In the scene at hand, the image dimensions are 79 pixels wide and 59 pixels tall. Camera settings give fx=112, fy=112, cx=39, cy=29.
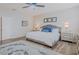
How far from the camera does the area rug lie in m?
2.12

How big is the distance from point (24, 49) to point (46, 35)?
1.63 ft

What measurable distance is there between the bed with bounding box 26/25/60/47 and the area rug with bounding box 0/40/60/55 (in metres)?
0.11

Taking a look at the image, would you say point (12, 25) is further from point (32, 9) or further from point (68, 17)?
point (68, 17)

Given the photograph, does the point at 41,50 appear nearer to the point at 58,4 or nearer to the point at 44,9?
the point at 44,9

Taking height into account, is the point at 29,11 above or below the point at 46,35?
above

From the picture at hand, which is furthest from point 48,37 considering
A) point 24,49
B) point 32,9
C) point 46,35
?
point 32,9

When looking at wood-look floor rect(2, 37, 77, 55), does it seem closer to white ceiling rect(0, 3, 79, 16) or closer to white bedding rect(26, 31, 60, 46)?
white bedding rect(26, 31, 60, 46)

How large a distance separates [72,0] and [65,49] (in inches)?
36.5

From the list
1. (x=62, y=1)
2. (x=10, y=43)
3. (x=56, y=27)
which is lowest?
(x=10, y=43)

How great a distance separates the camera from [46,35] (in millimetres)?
2150

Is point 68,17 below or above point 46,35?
above

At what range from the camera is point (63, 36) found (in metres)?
2.14

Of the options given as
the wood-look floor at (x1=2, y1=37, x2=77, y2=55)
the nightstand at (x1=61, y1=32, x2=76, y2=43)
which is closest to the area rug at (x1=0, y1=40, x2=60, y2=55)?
the wood-look floor at (x1=2, y1=37, x2=77, y2=55)

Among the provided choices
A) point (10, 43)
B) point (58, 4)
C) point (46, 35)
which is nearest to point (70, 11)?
point (58, 4)
